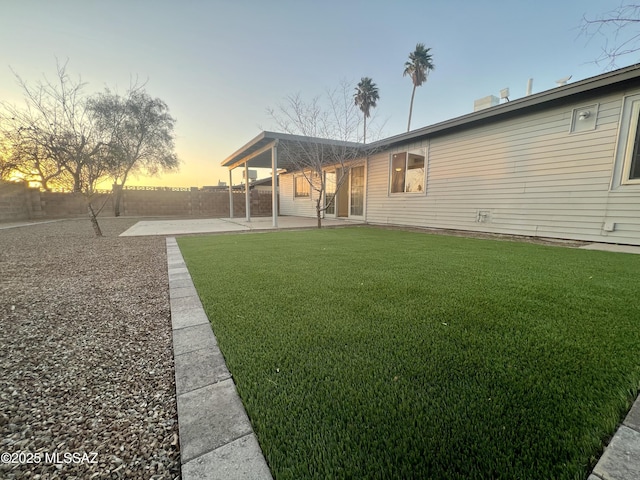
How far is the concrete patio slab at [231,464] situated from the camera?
75cm

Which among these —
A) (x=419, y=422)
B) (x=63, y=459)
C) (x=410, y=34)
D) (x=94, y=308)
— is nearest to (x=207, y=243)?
(x=94, y=308)

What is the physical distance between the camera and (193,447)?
0.85 metres

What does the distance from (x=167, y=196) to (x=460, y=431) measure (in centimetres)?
1716

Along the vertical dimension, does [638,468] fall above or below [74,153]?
below

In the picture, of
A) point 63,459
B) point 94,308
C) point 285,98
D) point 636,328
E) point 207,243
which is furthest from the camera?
point 285,98

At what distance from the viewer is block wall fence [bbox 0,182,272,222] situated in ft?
36.8

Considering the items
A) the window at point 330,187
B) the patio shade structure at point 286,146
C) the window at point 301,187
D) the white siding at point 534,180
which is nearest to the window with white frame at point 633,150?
the white siding at point 534,180

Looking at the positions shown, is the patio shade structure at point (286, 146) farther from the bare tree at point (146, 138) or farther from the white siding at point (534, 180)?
the bare tree at point (146, 138)

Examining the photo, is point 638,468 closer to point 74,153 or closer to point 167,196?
point 74,153

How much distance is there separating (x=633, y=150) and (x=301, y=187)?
36.7ft

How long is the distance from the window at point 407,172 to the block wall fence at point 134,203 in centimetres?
944

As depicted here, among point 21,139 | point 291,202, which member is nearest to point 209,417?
point 21,139

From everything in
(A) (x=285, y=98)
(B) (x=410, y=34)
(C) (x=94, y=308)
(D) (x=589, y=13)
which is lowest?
(C) (x=94, y=308)

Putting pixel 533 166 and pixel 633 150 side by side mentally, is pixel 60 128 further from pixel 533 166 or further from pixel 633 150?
pixel 633 150
